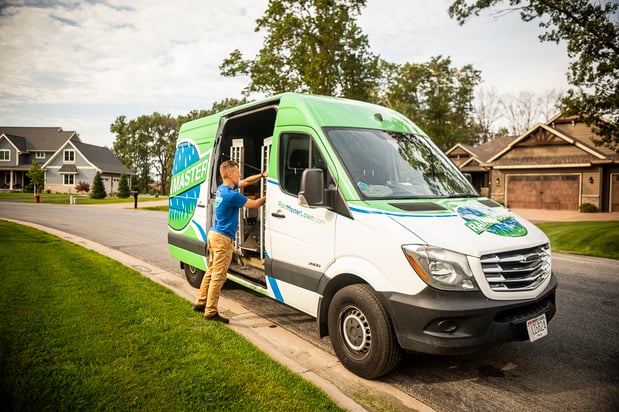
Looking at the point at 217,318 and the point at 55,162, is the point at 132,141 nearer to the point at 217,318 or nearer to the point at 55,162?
the point at 55,162

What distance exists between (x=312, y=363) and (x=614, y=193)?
101 ft

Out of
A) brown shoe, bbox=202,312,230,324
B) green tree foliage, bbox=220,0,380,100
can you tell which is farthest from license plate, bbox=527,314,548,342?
green tree foliage, bbox=220,0,380,100

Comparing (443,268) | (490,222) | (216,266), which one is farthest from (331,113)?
(216,266)

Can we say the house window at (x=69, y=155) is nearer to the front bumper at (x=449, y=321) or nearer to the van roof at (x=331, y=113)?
the van roof at (x=331, y=113)

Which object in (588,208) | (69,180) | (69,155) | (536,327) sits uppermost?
(69,155)

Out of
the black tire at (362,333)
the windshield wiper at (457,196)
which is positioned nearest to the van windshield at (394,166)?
the windshield wiper at (457,196)

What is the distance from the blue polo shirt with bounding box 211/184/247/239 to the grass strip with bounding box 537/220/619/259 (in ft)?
33.3

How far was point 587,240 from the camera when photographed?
12.5 meters

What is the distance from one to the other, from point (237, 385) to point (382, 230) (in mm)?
1742

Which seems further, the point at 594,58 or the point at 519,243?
the point at 594,58

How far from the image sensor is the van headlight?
320cm

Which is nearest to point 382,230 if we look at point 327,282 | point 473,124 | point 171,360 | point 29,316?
point 327,282

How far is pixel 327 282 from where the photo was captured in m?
3.94

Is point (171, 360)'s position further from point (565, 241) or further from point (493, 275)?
point (565, 241)
